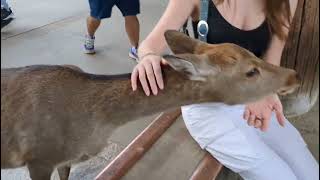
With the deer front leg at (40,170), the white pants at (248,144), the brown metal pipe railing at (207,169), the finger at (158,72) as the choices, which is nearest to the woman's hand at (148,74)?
the finger at (158,72)

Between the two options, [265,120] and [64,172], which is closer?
[64,172]

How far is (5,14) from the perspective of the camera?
657 millimetres

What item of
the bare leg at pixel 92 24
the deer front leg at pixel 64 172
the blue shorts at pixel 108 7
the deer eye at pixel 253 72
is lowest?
the deer front leg at pixel 64 172

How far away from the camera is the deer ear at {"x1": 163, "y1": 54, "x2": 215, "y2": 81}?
88cm

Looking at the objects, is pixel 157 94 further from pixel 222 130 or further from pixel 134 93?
pixel 222 130

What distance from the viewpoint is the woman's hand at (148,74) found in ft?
3.05

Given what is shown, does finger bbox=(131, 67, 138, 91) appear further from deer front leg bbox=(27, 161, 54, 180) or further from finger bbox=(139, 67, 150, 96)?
deer front leg bbox=(27, 161, 54, 180)

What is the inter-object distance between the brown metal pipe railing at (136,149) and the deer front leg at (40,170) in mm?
430

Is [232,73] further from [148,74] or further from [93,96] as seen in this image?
[93,96]

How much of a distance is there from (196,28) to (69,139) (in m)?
0.58

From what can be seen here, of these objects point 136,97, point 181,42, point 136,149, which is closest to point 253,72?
point 181,42

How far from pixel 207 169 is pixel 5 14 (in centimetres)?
88

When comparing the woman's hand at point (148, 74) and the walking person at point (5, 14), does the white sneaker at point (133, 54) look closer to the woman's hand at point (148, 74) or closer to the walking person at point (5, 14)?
the woman's hand at point (148, 74)

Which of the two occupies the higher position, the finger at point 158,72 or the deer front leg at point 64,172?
the finger at point 158,72
